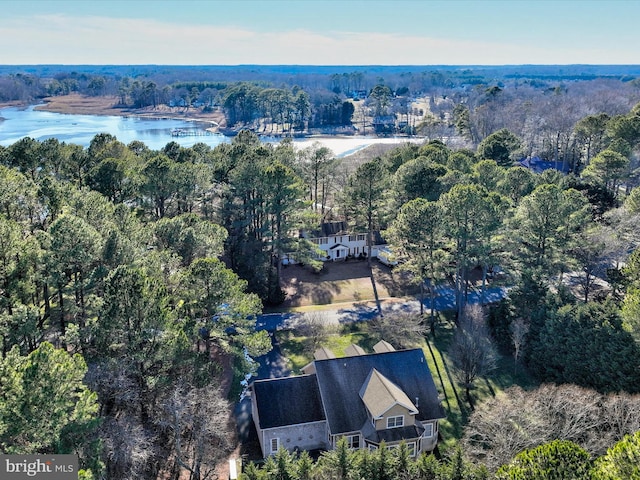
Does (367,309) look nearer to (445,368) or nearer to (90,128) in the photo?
(445,368)

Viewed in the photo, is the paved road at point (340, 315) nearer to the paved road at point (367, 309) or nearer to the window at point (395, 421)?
the paved road at point (367, 309)

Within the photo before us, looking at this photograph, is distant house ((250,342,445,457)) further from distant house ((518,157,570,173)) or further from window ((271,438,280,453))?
distant house ((518,157,570,173))

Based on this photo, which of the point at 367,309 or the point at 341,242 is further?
the point at 341,242

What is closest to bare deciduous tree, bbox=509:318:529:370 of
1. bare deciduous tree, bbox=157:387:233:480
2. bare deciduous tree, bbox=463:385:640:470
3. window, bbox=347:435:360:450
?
bare deciduous tree, bbox=463:385:640:470

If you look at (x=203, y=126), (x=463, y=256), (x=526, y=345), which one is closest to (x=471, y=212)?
(x=463, y=256)

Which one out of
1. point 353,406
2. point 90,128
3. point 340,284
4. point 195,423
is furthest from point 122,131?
point 195,423

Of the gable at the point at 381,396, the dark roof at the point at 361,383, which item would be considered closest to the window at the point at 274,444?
the dark roof at the point at 361,383
